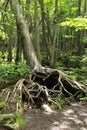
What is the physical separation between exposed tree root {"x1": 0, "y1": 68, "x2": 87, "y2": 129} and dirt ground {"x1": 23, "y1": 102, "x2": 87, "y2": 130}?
53 centimetres

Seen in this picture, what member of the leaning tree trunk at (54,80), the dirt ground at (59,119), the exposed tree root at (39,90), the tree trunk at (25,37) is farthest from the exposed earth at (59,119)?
the tree trunk at (25,37)

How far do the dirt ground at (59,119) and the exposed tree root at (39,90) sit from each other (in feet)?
1.73

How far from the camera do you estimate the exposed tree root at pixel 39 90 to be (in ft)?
25.7

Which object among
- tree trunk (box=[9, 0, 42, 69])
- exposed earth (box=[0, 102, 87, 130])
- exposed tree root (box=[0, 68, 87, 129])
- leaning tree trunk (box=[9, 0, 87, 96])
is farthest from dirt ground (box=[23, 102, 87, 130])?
tree trunk (box=[9, 0, 42, 69])

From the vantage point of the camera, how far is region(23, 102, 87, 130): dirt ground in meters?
6.33

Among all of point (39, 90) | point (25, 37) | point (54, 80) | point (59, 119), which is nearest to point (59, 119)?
point (59, 119)

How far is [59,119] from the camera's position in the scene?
22.9 feet

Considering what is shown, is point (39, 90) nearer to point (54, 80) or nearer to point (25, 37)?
point (54, 80)

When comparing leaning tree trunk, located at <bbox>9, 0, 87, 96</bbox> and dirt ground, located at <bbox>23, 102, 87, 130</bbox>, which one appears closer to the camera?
dirt ground, located at <bbox>23, 102, 87, 130</bbox>

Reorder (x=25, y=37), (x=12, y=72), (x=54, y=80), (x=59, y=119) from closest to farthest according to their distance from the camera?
(x=59, y=119)
(x=54, y=80)
(x=12, y=72)
(x=25, y=37)

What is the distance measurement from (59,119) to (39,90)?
70.7 inches

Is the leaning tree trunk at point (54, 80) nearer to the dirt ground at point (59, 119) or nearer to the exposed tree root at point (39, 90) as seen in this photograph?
the exposed tree root at point (39, 90)

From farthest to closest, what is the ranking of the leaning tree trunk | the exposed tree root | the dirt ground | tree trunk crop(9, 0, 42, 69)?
tree trunk crop(9, 0, 42, 69)
the leaning tree trunk
the exposed tree root
the dirt ground

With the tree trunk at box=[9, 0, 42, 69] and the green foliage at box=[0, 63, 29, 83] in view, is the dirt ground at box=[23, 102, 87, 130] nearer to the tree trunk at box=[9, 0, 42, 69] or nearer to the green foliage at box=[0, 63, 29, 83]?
the green foliage at box=[0, 63, 29, 83]
